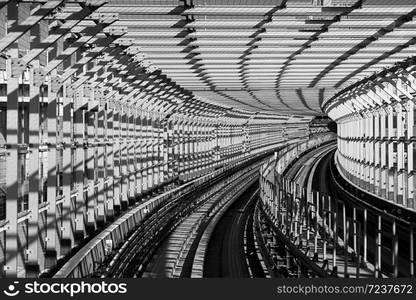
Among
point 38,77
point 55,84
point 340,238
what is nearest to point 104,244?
point 55,84

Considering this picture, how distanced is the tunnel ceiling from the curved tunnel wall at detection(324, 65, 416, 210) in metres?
1.25

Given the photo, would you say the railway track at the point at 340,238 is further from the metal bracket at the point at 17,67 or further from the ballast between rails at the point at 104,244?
the metal bracket at the point at 17,67

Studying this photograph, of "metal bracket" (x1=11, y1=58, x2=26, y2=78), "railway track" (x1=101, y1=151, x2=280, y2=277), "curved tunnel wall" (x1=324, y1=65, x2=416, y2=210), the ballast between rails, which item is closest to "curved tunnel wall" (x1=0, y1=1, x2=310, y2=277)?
"metal bracket" (x1=11, y1=58, x2=26, y2=78)

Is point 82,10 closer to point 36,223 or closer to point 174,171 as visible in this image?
point 36,223

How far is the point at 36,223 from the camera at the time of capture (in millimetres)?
14758

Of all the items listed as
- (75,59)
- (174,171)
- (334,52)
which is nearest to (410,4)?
(334,52)

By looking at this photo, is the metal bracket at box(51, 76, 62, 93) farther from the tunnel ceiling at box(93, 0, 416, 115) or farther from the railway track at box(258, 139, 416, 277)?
the railway track at box(258, 139, 416, 277)

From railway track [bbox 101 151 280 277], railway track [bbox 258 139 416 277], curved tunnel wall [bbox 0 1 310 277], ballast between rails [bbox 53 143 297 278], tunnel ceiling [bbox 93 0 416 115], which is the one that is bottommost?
railway track [bbox 101 151 280 277]

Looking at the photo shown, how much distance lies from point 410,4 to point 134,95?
14067 mm
